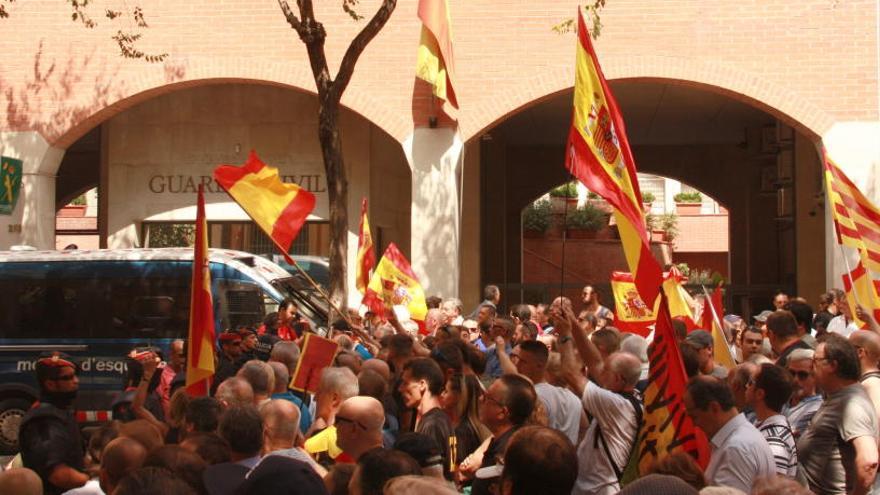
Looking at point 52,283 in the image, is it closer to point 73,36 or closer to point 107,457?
point 73,36

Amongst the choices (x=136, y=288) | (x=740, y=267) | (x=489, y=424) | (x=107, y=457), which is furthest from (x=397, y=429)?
(x=740, y=267)

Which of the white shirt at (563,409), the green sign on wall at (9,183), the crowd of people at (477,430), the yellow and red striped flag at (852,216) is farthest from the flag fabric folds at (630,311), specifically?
the green sign on wall at (9,183)

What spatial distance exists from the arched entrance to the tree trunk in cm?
843

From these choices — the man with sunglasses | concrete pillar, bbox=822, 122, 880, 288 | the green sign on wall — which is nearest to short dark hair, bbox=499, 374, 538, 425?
the man with sunglasses

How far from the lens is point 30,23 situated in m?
20.8

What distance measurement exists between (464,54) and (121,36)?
5442mm

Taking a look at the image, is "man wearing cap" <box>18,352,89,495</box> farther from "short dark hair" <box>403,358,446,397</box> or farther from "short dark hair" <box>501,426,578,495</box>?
"short dark hair" <box>501,426,578,495</box>

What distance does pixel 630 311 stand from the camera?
14.4 meters

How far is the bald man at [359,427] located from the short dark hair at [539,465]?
145 centimetres

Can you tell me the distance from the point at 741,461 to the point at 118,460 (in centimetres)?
287

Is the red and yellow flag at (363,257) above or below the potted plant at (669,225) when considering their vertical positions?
below

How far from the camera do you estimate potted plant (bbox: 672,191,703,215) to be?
155 feet

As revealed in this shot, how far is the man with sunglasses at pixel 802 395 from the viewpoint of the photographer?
7383mm

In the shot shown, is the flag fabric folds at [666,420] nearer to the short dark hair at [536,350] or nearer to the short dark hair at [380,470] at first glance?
the short dark hair at [536,350]
